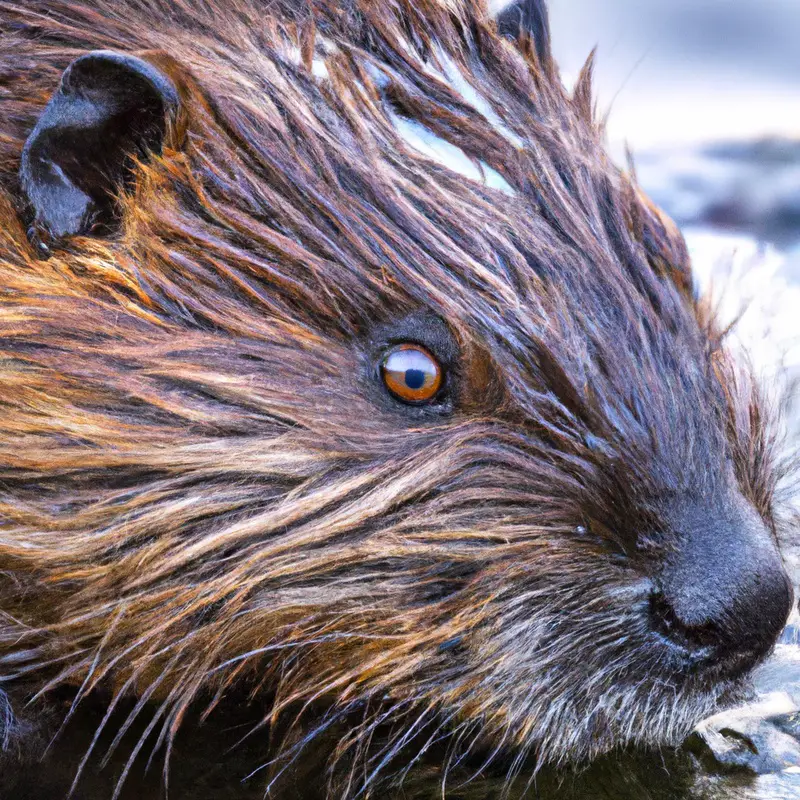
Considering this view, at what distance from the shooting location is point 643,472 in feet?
6.82

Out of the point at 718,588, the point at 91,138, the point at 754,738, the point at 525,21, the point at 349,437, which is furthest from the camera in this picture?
the point at 525,21

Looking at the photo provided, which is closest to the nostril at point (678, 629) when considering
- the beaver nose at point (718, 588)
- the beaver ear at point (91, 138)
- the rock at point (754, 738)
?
the beaver nose at point (718, 588)

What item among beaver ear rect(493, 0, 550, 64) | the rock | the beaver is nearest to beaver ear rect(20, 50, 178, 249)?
the beaver

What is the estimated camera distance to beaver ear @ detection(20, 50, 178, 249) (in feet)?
7.22

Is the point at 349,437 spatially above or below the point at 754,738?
above

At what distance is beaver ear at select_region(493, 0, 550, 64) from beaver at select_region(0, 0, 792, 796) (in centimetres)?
55

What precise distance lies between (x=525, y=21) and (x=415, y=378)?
1.21 metres

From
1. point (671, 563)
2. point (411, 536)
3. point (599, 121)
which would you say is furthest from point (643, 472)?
point (599, 121)

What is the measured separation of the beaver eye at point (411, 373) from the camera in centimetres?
214

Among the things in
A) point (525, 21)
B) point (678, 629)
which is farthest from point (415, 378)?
point (525, 21)

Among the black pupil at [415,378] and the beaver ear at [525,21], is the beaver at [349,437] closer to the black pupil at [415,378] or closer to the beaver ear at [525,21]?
the black pupil at [415,378]

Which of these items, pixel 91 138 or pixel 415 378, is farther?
pixel 91 138

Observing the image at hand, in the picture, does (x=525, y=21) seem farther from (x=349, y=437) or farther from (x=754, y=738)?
(x=754, y=738)

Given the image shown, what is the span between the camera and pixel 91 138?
2.26 metres
